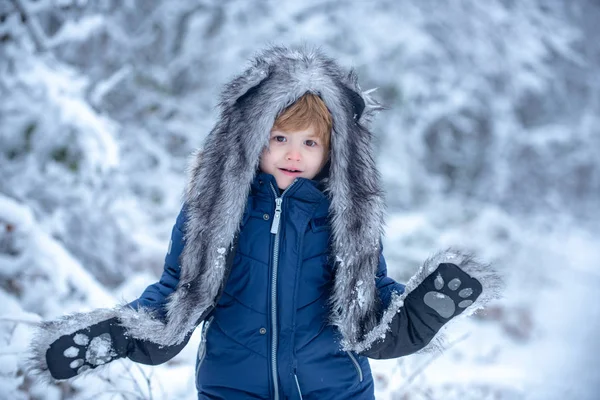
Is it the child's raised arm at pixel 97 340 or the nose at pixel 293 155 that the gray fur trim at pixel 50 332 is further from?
the nose at pixel 293 155

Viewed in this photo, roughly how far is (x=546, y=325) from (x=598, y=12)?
5706 millimetres

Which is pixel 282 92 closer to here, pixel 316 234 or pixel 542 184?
pixel 316 234

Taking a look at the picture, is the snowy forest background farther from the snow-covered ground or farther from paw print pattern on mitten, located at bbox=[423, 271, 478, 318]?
paw print pattern on mitten, located at bbox=[423, 271, 478, 318]

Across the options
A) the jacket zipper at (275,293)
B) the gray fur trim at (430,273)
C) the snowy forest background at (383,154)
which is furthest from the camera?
the snowy forest background at (383,154)

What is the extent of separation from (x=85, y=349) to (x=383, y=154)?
20.0ft

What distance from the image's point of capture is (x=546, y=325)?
21.2ft

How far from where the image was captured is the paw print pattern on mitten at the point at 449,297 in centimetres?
169

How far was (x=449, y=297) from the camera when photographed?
5.61 feet

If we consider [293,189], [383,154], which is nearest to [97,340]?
[293,189]

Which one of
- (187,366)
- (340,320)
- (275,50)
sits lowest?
(187,366)

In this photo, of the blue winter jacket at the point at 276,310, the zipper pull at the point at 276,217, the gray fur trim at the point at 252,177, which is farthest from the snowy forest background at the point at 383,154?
the zipper pull at the point at 276,217

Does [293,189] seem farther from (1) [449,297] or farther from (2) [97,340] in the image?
(2) [97,340]

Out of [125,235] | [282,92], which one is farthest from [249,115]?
[125,235]

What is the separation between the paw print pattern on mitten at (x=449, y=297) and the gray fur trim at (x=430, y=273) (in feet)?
0.12
